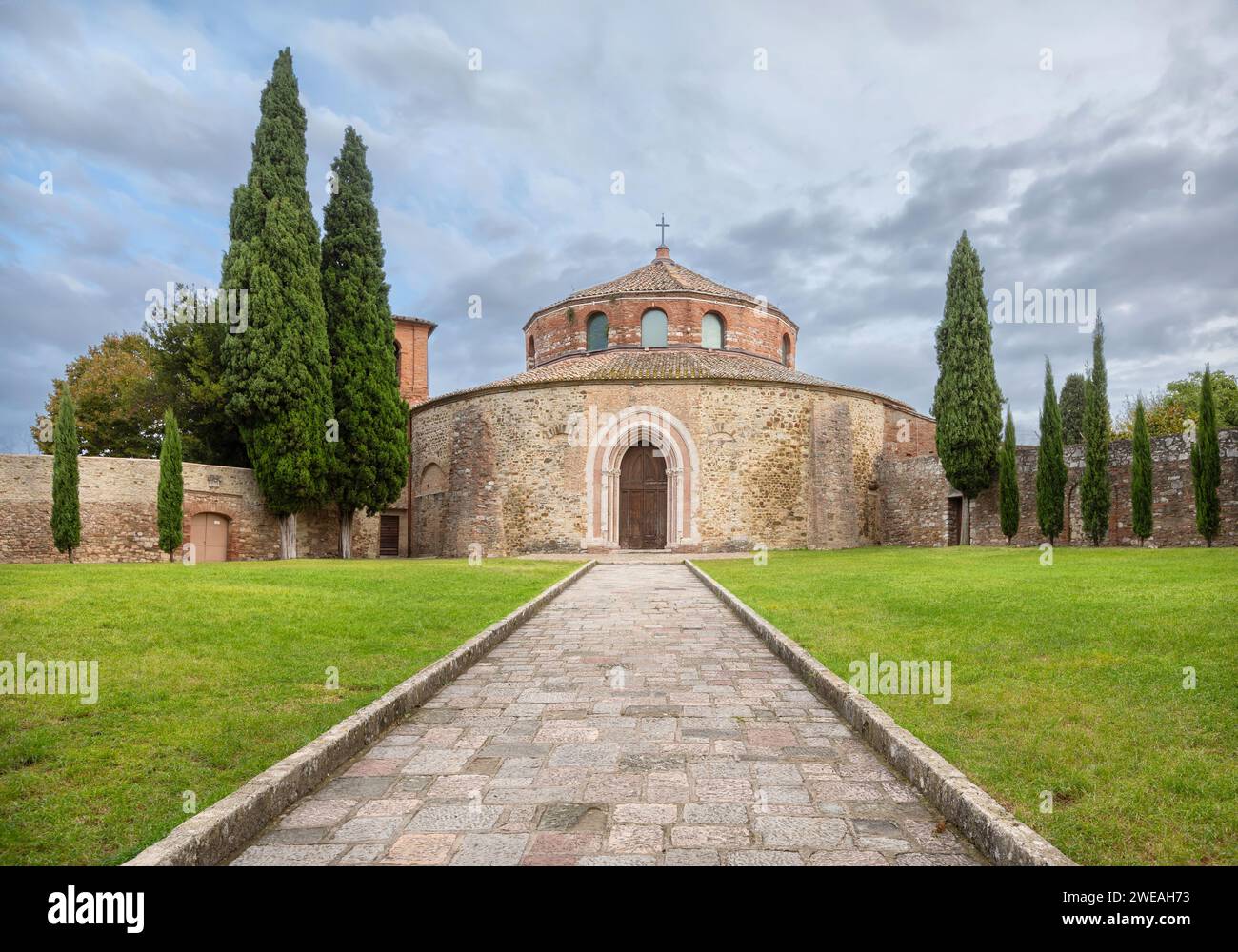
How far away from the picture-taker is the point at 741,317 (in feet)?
98.5

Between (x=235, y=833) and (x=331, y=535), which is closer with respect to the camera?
(x=235, y=833)

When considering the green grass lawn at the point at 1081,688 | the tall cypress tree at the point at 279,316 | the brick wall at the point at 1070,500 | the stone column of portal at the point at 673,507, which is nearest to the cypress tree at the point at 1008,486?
the brick wall at the point at 1070,500

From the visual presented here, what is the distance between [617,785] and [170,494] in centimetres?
2057

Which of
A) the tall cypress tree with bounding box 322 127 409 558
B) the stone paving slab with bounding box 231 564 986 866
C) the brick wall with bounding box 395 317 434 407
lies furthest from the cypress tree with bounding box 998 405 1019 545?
the brick wall with bounding box 395 317 434 407

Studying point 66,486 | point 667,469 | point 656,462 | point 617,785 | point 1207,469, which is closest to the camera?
point 617,785

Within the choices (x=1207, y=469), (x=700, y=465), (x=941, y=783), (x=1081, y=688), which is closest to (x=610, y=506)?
(x=700, y=465)

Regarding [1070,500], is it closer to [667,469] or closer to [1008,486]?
[1008,486]

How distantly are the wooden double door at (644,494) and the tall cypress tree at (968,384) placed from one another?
9.07 m

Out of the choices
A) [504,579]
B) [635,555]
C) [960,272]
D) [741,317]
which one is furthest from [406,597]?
[741,317]

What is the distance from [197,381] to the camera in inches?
997

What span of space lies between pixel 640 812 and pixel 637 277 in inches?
1153

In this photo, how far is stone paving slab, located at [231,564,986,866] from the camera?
10.4ft

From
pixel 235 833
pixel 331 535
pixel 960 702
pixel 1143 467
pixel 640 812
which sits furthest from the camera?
pixel 331 535
